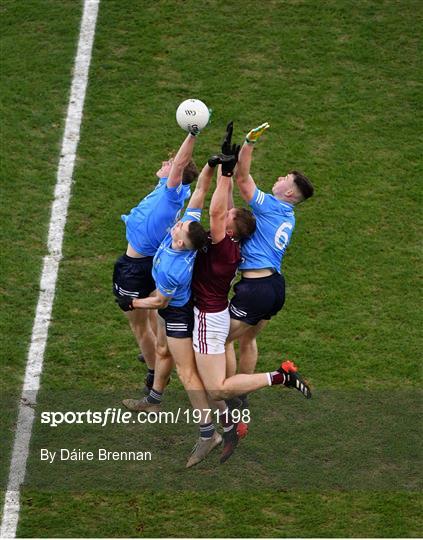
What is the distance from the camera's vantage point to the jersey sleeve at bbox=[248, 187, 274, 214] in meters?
11.4

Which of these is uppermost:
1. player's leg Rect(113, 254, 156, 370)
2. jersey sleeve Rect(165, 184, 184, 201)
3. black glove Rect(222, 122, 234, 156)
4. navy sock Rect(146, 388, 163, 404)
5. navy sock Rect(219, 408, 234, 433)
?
jersey sleeve Rect(165, 184, 184, 201)

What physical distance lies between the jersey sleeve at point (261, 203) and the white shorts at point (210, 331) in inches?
36.9

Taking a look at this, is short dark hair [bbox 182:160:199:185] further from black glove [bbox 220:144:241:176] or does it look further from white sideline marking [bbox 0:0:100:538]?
white sideline marking [bbox 0:0:100:538]

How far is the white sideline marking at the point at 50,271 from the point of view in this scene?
11.5 metres

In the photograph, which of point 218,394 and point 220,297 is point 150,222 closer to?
point 220,297

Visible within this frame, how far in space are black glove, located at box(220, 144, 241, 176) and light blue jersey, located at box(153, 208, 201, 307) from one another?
552mm

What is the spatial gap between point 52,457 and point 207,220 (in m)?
3.81

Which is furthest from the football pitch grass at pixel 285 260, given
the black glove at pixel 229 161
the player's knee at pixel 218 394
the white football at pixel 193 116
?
the white football at pixel 193 116

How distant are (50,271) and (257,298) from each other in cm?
328

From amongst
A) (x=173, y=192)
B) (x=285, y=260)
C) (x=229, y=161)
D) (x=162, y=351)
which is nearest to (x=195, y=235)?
(x=229, y=161)

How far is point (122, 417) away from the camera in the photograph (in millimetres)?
12289

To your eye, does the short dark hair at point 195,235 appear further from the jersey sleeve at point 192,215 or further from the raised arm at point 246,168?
the raised arm at point 246,168

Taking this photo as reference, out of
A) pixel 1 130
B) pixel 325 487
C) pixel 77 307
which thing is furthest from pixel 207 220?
pixel 325 487

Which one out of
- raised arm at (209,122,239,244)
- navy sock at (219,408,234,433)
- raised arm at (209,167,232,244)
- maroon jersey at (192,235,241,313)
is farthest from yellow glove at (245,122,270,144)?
navy sock at (219,408,234,433)
